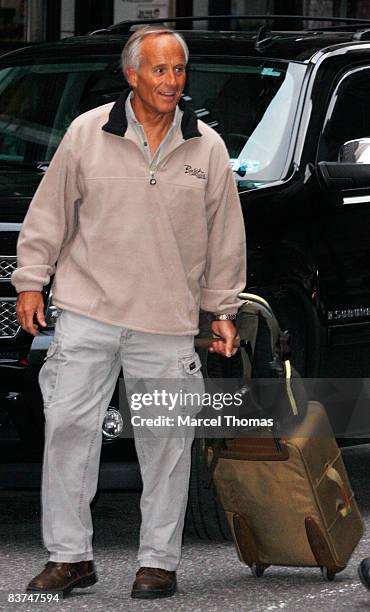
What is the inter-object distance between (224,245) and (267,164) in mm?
1304

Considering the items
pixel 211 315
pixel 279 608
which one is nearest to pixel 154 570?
pixel 279 608

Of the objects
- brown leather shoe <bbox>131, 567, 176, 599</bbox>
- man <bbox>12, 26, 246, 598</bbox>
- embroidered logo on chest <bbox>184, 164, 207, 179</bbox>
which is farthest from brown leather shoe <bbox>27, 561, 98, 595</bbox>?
embroidered logo on chest <bbox>184, 164, 207, 179</bbox>

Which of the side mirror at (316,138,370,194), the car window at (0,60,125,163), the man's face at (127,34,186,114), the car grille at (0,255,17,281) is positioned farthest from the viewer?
the car window at (0,60,125,163)

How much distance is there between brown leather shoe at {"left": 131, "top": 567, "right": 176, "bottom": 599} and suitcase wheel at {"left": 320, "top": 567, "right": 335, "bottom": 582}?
54 centimetres

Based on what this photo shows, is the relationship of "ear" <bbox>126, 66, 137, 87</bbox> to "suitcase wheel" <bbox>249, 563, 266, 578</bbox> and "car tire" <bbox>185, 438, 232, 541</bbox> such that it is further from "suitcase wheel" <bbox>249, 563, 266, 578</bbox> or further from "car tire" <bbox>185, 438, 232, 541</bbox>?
"suitcase wheel" <bbox>249, 563, 266, 578</bbox>

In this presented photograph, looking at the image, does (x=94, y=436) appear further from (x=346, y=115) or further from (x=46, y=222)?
(x=346, y=115)

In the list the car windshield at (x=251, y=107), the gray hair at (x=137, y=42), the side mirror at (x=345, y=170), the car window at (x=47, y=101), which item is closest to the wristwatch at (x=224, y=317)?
the gray hair at (x=137, y=42)

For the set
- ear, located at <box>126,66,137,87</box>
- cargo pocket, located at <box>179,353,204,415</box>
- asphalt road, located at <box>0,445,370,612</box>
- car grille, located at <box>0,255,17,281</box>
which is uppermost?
ear, located at <box>126,66,137,87</box>

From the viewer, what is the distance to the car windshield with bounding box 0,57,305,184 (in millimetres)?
6793

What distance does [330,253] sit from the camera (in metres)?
6.61

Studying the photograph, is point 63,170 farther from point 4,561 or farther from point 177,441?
point 4,561

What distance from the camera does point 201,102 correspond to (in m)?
7.07

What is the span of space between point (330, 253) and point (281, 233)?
13.6 inches

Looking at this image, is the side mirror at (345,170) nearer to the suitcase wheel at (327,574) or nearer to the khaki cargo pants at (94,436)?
the khaki cargo pants at (94,436)
